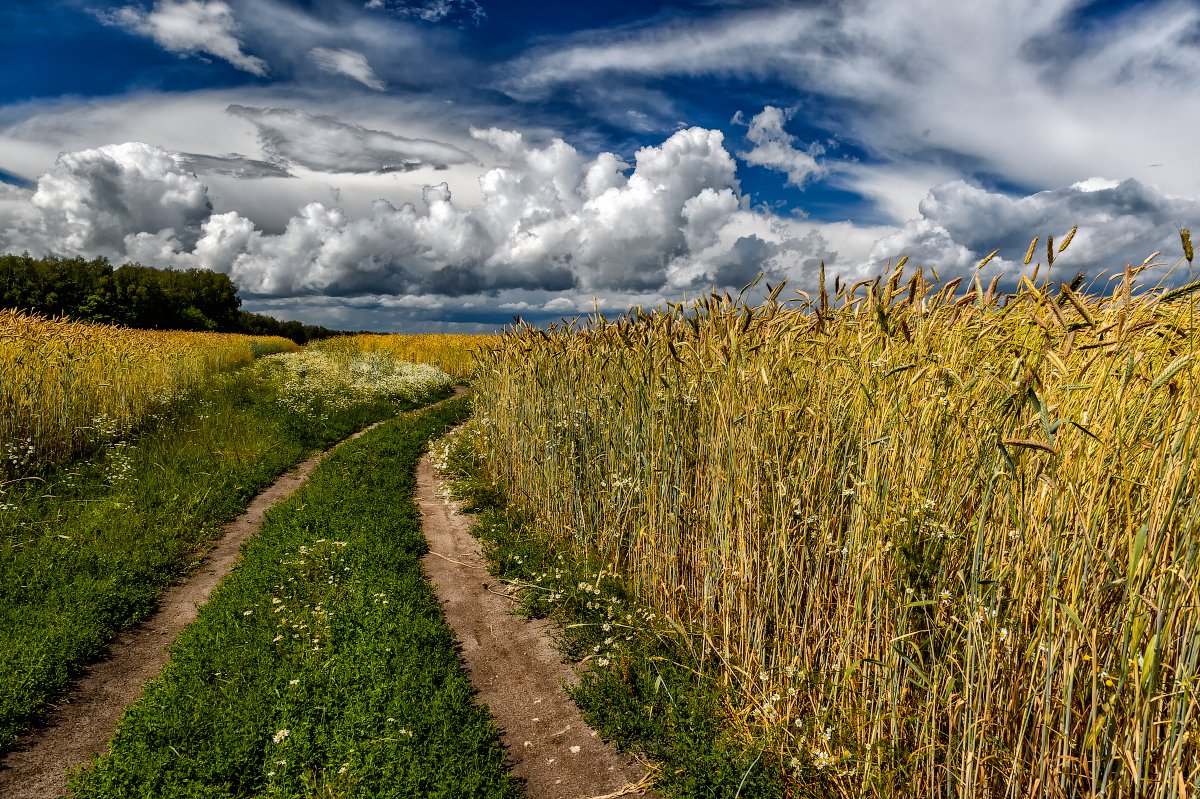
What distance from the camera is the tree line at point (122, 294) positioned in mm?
35000

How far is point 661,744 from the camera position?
385 cm

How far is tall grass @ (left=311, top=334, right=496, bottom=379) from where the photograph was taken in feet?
92.1

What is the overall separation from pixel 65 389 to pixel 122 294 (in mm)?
37699

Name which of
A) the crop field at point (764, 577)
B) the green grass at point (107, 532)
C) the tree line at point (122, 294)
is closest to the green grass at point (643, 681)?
the crop field at point (764, 577)

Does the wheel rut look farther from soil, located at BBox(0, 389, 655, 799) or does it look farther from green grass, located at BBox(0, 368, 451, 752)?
green grass, located at BBox(0, 368, 451, 752)

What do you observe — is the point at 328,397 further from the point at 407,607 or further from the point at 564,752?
the point at 564,752

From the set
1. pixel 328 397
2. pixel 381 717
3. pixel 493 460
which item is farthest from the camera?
pixel 328 397

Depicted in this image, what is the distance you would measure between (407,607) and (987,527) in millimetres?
4631

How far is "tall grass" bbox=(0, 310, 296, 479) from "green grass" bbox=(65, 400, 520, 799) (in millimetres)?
4477

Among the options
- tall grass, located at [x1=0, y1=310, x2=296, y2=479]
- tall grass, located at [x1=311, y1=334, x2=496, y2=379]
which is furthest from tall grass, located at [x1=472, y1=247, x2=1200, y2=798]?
tall grass, located at [x1=311, y1=334, x2=496, y2=379]

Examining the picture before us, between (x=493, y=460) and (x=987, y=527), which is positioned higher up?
(x=987, y=527)

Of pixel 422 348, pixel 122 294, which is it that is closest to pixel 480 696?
pixel 422 348

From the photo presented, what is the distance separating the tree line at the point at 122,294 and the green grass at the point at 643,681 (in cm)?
3262

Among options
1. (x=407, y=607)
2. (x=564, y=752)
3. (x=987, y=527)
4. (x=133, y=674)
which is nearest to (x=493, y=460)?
(x=407, y=607)
